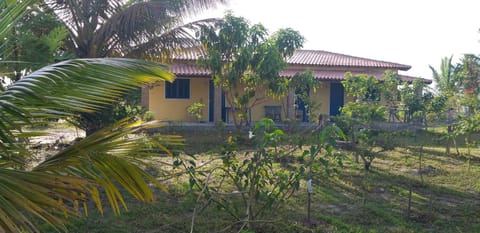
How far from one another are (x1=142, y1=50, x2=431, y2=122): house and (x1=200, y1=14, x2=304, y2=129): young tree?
15.9 feet

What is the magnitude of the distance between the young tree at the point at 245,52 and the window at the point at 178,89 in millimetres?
5982

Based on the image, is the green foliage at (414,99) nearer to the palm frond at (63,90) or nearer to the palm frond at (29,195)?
the palm frond at (63,90)

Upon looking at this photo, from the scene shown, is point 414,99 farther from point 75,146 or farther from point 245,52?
point 75,146

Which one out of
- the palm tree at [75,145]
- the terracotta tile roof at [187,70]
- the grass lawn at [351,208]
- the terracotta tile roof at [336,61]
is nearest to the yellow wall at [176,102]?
the terracotta tile roof at [187,70]

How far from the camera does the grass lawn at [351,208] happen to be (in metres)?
4.75

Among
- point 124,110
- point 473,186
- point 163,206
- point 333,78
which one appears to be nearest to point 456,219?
point 473,186

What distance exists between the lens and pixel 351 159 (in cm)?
934

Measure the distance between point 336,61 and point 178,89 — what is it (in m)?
7.17

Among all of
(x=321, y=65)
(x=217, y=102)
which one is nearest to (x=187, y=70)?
(x=217, y=102)

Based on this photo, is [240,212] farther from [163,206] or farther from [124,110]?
[124,110]

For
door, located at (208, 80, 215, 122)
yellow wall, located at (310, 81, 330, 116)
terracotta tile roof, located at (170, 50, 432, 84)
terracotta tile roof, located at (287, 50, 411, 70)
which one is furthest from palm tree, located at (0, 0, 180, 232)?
terracotta tile roof, located at (287, 50, 411, 70)

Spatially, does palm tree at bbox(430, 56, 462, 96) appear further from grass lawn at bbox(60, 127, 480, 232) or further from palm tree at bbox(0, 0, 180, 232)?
palm tree at bbox(0, 0, 180, 232)

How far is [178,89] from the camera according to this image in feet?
57.0

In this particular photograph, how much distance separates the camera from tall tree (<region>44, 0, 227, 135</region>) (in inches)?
376
